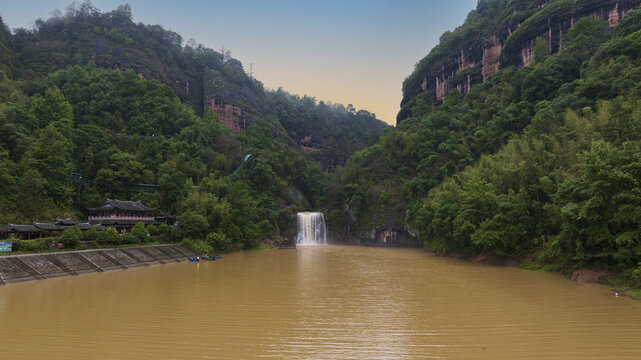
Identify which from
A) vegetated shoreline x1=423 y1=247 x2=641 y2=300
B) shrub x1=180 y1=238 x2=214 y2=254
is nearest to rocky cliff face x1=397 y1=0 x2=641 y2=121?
vegetated shoreline x1=423 y1=247 x2=641 y2=300

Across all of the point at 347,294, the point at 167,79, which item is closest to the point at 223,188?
the point at 347,294

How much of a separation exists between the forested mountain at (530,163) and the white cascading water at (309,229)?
130 inches

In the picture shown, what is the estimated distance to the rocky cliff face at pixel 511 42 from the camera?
49.9 m

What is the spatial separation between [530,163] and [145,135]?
4968 centimetres

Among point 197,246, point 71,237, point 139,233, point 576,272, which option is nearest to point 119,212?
point 139,233

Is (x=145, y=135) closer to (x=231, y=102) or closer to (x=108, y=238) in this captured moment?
(x=108, y=238)

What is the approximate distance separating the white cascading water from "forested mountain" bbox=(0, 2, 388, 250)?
2372mm

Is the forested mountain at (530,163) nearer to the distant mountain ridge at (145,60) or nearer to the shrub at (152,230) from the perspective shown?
the shrub at (152,230)

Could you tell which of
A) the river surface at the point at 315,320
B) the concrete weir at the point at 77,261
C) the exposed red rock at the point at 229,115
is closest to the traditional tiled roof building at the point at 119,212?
the concrete weir at the point at 77,261

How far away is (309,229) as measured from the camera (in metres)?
61.3

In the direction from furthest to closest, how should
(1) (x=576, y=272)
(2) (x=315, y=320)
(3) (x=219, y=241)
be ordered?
(3) (x=219, y=241) < (1) (x=576, y=272) < (2) (x=315, y=320)

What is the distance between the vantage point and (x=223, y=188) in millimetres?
44781

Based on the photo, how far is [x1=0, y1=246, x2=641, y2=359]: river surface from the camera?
863 cm

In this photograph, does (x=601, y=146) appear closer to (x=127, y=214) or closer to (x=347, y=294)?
(x=347, y=294)
